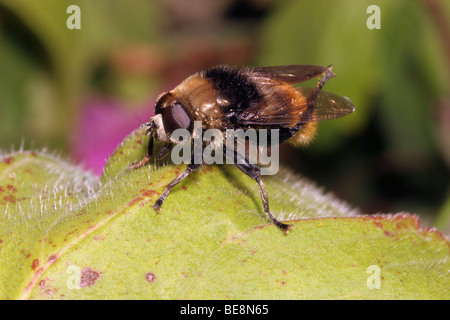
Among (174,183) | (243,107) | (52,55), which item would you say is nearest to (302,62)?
(52,55)

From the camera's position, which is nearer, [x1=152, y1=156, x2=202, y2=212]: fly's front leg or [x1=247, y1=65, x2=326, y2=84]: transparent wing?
[x1=152, y1=156, x2=202, y2=212]: fly's front leg

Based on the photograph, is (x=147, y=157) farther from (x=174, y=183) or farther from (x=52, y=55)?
(x=52, y=55)

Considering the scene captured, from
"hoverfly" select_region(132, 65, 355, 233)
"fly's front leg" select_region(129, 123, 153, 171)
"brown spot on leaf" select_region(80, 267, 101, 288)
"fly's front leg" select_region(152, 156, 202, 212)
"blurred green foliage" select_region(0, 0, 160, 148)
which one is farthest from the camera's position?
"blurred green foliage" select_region(0, 0, 160, 148)

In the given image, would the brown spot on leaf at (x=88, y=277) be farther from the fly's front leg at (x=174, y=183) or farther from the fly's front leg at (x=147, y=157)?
the fly's front leg at (x=147, y=157)

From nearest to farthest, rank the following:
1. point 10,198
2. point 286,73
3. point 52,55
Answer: point 10,198, point 286,73, point 52,55

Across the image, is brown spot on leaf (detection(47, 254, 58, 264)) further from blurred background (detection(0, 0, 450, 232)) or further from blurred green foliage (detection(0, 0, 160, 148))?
blurred green foliage (detection(0, 0, 160, 148))

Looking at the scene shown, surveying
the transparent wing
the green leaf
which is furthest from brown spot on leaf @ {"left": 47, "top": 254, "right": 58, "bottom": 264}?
the transparent wing

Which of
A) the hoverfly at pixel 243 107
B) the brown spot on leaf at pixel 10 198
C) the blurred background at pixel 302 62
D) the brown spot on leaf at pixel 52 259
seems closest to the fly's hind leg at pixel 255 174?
the hoverfly at pixel 243 107

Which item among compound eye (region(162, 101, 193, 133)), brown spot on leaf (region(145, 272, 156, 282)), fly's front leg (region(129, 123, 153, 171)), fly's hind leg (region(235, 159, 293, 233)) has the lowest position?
brown spot on leaf (region(145, 272, 156, 282))
